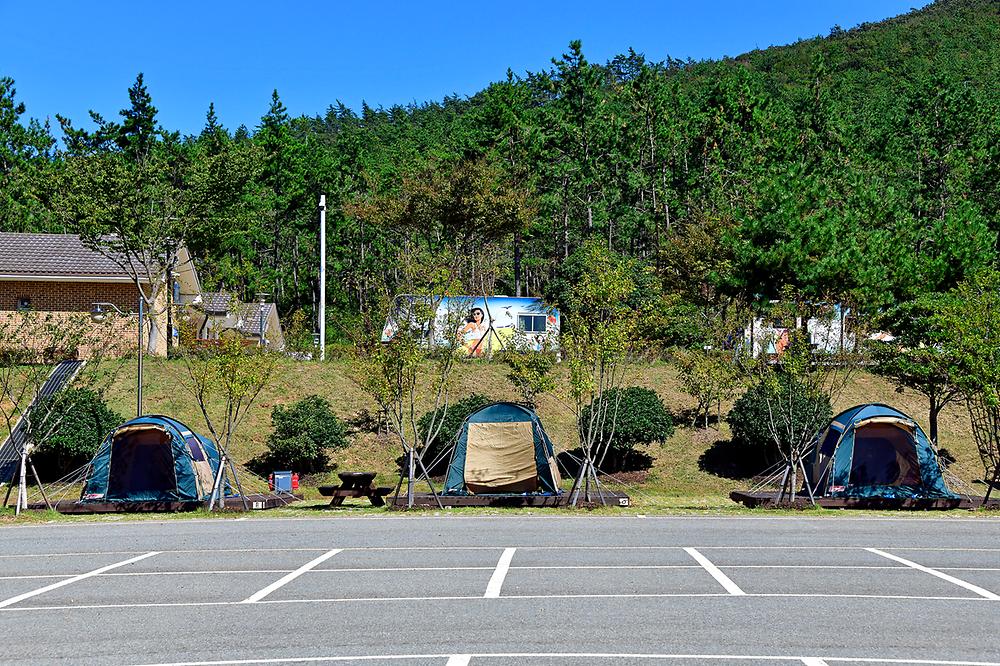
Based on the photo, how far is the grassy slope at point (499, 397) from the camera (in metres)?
27.6

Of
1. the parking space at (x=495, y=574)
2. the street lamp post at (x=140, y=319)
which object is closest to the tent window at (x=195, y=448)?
the street lamp post at (x=140, y=319)

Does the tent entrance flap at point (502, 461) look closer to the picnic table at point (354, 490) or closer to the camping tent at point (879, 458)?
the picnic table at point (354, 490)

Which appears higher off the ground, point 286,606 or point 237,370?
point 237,370

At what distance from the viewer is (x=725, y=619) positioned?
9906 millimetres

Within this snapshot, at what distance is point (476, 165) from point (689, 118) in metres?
17.8

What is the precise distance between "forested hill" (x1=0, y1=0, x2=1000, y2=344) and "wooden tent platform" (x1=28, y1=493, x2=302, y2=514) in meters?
5.72

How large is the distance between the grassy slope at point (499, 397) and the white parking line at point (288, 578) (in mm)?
11654

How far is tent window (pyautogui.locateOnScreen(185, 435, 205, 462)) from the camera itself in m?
23.4

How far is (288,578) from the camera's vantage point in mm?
12508

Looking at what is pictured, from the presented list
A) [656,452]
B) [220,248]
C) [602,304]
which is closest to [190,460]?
[602,304]

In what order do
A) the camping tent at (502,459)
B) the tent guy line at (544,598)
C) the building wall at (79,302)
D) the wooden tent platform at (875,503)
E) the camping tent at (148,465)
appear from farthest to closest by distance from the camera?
the building wall at (79,302), the camping tent at (502,459), the camping tent at (148,465), the wooden tent platform at (875,503), the tent guy line at (544,598)

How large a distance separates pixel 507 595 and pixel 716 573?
2.95m

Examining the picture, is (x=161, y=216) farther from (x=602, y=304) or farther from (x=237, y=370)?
(x=602, y=304)

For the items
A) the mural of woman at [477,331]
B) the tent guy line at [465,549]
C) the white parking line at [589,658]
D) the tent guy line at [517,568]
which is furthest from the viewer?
the mural of woman at [477,331]
